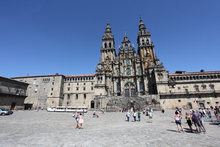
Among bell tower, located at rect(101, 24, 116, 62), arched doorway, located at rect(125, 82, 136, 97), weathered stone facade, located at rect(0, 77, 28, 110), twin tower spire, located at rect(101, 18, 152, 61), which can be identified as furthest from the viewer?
bell tower, located at rect(101, 24, 116, 62)

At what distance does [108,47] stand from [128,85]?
23.5 m

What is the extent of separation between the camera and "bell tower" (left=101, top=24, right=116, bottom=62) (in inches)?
2414

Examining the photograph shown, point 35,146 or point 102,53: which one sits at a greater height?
point 102,53

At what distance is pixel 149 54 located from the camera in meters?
56.3

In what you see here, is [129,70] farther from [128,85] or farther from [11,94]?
[11,94]

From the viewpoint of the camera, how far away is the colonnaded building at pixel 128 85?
140 ft

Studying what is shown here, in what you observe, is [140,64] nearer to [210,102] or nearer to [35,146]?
[210,102]

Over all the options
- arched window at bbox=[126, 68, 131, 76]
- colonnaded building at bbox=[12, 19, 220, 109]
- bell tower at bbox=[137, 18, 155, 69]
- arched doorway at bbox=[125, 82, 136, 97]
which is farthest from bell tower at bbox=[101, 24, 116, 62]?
arched doorway at bbox=[125, 82, 136, 97]

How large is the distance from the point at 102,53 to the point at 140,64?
2094 cm

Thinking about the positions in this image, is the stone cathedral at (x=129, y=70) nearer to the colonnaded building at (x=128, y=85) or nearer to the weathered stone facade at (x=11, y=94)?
the colonnaded building at (x=128, y=85)

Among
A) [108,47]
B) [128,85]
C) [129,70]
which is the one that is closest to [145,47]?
[129,70]

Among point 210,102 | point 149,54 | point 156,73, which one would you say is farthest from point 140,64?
point 210,102

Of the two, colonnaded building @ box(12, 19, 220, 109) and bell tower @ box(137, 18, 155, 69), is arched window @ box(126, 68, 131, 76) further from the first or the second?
bell tower @ box(137, 18, 155, 69)

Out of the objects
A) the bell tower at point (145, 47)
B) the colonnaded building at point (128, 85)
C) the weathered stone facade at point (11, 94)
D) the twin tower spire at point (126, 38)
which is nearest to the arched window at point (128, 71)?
the colonnaded building at point (128, 85)
